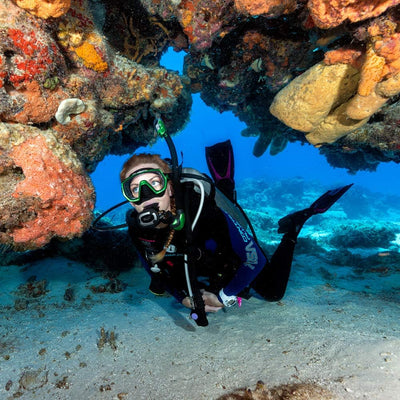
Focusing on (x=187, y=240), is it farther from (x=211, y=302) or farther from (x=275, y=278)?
(x=275, y=278)

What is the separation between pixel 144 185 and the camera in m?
3.21

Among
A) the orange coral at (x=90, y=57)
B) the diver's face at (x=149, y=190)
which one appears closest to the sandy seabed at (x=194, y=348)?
the diver's face at (x=149, y=190)

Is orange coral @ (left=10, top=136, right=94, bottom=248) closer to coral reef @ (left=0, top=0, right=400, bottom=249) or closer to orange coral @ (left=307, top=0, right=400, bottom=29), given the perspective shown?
coral reef @ (left=0, top=0, right=400, bottom=249)

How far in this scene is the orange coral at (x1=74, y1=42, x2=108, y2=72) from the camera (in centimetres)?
357

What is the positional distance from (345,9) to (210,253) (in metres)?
3.22

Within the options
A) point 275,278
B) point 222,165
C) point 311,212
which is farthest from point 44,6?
point 311,212

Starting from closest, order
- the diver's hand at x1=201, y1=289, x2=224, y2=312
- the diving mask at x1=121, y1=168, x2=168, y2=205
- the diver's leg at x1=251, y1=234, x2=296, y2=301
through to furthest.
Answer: the diving mask at x1=121, y1=168, x2=168, y2=205, the diver's hand at x1=201, y1=289, x2=224, y2=312, the diver's leg at x1=251, y1=234, x2=296, y2=301

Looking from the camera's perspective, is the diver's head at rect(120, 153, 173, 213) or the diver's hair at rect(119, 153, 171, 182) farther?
the diver's hair at rect(119, 153, 171, 182)

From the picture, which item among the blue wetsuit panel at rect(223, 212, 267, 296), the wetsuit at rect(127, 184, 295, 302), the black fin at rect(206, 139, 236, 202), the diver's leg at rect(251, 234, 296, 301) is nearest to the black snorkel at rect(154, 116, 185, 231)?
the wetsuit at rect(127, 184, 295, 302)

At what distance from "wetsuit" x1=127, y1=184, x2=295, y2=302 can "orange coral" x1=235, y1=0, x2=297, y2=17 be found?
2.38m

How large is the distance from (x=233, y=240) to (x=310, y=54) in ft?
14.1

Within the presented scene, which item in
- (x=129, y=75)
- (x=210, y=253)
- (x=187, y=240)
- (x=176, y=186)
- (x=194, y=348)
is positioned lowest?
(x=194, y=348)

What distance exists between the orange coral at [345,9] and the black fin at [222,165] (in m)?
3.41

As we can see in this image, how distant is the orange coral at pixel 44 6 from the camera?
2.59 metres
